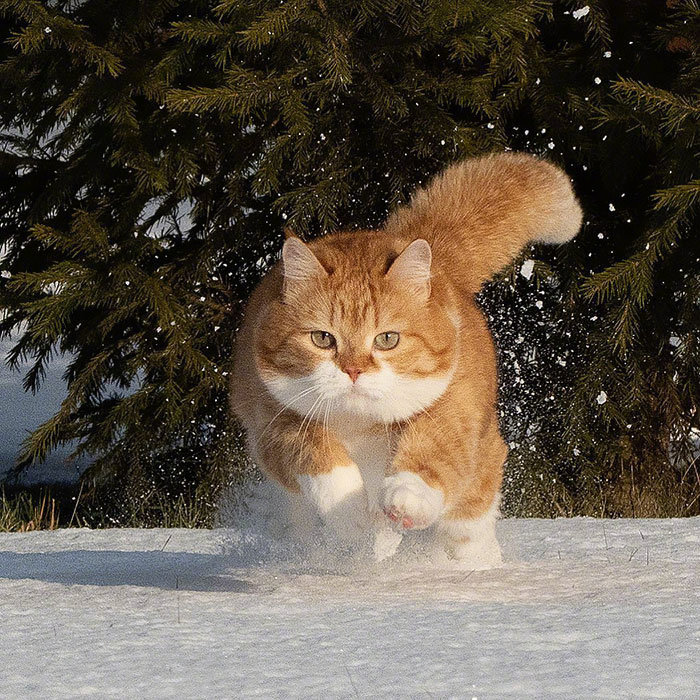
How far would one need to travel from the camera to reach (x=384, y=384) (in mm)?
3186

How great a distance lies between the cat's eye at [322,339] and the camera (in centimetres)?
334

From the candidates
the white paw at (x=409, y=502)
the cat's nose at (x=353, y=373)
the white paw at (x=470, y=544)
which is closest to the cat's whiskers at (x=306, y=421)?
the cat's nose at (x=353, y=373)

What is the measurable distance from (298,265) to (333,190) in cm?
199

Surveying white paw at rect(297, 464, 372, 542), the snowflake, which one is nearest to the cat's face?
white paw at rect(297, 464, 372, 542)

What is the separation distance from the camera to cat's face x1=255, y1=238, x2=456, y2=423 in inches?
126

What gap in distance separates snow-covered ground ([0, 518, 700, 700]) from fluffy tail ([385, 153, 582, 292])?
1.01m

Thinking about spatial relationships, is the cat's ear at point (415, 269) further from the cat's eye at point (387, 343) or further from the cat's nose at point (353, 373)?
the cat's nose at point (353, 373)

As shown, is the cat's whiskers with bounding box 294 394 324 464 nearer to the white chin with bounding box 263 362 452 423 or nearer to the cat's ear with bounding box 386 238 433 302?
the white chin with bounding box 263 362 452 423

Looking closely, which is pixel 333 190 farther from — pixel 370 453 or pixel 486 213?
pixel 370 453

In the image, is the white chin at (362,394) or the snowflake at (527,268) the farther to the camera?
the snowflake at (527,268)

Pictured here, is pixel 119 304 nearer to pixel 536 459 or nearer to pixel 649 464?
pixel 536 459

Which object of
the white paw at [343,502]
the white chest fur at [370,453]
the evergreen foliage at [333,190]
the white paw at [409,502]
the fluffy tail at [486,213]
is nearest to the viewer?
the white paw at [409,502]

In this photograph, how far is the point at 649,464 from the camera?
5.94 meters

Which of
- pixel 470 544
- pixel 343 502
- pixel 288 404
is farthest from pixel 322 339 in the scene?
pixel 470 544
